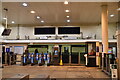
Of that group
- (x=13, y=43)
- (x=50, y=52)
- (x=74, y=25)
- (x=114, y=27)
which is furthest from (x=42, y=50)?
(x=114, y=27)

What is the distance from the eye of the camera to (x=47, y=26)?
20.4 metres

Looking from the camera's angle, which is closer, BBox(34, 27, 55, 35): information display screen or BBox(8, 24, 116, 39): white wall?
BBox(8, 24, 116, 39): white wall

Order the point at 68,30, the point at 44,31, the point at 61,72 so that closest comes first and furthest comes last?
the point at 61,72, the point at 68,30, the point at 44,31

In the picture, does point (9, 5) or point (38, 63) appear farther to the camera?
point (38, 63)

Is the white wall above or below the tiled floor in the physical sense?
above

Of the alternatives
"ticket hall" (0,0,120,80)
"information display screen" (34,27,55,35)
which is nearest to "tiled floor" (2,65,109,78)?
"ticket hall" (0,0,120,80)

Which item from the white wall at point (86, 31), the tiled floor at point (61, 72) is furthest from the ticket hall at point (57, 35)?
the tiled floor at point (61, 72)

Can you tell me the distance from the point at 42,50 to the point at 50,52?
109cm

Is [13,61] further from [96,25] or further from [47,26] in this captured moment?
[96,25]

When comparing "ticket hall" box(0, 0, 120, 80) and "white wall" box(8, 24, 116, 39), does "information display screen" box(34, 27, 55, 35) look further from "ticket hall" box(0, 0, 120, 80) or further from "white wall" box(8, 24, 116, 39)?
"white wall" box(8, 24, 116, 39)

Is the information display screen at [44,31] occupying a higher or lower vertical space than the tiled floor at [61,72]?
higher

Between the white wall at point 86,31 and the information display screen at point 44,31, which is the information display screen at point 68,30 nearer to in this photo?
the white wall at point 86,31

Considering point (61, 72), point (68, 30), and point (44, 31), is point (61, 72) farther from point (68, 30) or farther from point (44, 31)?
point (44, 31)

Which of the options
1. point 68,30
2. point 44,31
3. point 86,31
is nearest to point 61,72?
point 68,30
